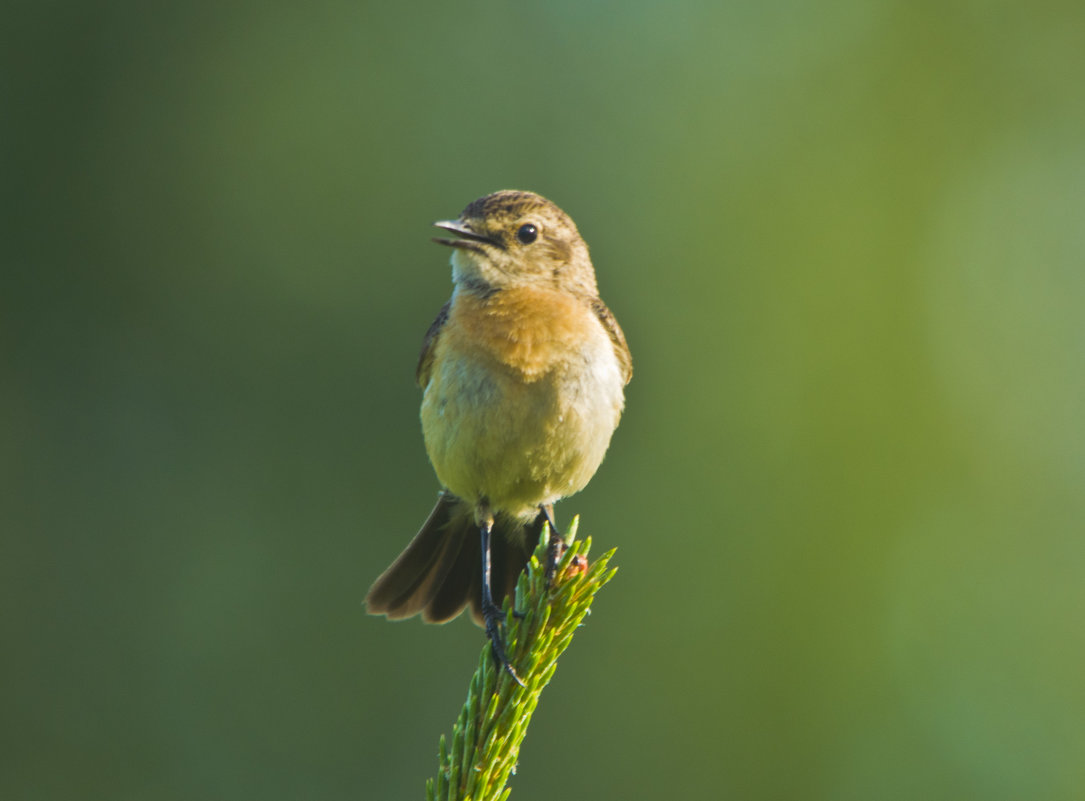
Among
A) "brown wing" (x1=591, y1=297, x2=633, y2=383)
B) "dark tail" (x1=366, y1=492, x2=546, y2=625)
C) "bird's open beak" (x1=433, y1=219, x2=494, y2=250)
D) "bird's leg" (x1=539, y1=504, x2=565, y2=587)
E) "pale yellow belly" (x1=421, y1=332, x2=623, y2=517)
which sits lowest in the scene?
"dark tail" (x1=366, y1=492, x2=546, y2=625)

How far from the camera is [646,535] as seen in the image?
28.5 feet

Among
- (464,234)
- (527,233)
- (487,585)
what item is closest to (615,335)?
(527,233)

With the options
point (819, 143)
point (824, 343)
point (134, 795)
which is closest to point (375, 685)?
point (134, 795)

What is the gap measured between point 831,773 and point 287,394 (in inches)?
214

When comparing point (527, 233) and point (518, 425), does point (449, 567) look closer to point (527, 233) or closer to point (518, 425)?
point (518, 425)

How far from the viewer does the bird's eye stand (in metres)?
5.21

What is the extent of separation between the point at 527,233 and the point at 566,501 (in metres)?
3.71

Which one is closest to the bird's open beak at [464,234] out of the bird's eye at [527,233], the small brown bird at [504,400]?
the small brown bird at [504,400]

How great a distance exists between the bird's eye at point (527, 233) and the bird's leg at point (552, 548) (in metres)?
1.25

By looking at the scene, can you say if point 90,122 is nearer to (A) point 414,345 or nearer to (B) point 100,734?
(A) point 414,345

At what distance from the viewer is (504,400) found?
454 centimetres

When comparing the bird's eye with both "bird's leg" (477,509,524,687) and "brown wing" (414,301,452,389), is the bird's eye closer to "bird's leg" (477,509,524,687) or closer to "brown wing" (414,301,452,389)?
"brown wing" (414,301,452,389)

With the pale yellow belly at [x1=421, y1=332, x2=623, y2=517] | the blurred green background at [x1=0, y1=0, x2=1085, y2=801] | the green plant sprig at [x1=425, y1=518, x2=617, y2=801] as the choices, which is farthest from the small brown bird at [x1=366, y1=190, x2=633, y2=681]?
the blurred green background at [x1=0, y1=0, x2=1085, y2=801]

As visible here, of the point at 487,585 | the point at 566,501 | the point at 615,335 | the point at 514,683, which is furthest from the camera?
the point at 566,501
